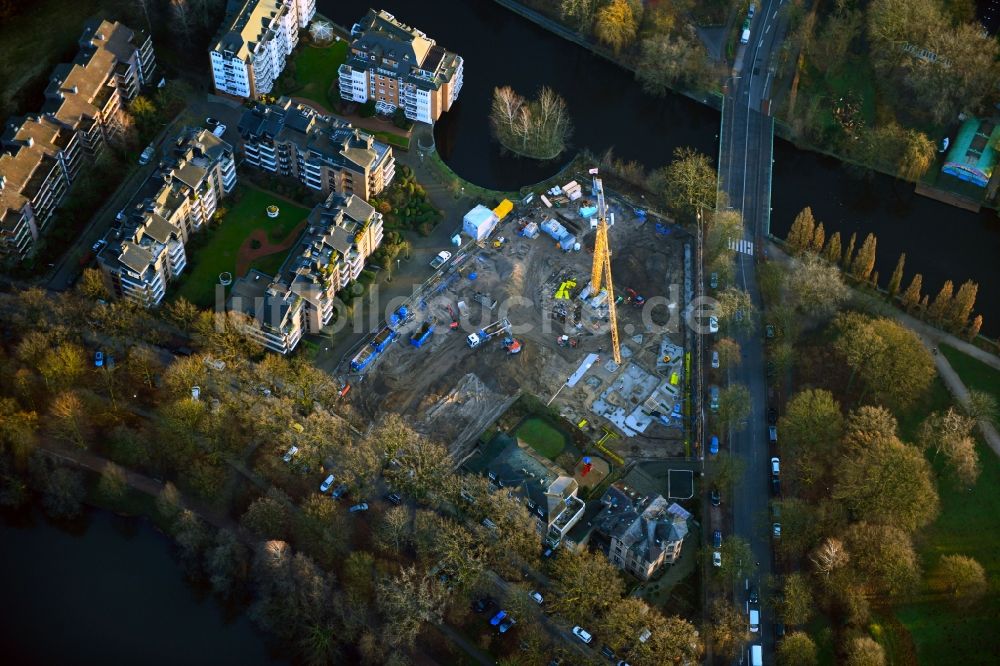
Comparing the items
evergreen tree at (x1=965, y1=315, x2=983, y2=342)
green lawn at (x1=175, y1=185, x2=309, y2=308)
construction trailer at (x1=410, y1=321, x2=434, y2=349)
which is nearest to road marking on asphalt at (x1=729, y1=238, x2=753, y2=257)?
evergreen tree at (x1=965, y1=315, x2=983, y2=342)

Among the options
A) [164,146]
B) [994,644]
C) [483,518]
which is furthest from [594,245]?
[994,644]

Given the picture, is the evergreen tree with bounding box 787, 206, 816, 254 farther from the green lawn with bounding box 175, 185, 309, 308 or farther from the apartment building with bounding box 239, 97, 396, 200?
the green lawn with bounding box 175, 185, 309, 308

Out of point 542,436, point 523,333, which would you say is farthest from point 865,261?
point 542,436

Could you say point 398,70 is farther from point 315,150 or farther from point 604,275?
point 604,275

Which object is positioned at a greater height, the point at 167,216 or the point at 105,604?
the point at 167,216

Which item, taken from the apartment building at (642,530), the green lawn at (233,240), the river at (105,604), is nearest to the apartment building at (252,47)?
the green lawn at (233,240)
